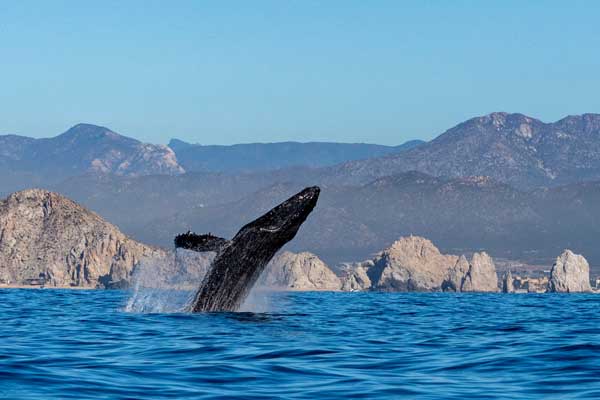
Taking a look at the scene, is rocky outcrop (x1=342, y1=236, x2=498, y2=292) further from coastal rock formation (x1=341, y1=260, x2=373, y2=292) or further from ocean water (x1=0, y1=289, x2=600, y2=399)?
ocean water (x1=0, y1=289, x2=600, y2=399)

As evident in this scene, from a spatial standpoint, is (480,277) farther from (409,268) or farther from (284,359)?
(284,359)

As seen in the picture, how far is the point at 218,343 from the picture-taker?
2250cm

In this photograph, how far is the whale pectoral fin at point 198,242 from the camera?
26.9 meters

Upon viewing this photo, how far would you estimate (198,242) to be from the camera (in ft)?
90.4

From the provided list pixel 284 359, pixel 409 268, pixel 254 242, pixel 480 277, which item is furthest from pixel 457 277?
pixel 284 359

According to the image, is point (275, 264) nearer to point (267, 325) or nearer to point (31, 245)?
point (31, 245)

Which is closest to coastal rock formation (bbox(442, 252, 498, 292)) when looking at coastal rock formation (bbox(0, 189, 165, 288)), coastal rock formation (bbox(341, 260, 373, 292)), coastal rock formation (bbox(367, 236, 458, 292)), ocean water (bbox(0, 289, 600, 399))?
coastal rock formation (bbox(367, 236, 458, 292))

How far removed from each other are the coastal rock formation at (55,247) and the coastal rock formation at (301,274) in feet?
91.8

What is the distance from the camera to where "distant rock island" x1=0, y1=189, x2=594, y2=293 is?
147 metres

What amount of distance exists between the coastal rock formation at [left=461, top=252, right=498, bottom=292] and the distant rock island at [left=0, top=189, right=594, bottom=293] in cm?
22

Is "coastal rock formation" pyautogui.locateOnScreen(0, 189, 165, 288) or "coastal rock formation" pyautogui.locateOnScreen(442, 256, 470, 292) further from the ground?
"coastal rock formation" pyautogui.locateOnScreen(0, 189, 165, 288)

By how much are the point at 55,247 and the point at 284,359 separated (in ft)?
446

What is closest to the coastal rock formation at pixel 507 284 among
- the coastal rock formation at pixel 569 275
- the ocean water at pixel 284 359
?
the coastal rock formation at pixel 569 275

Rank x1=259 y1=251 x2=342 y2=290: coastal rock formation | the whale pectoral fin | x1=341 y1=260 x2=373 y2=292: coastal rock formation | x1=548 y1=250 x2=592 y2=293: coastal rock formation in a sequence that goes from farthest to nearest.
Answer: x1=341 y1=260 x2=373 y2=292: coastal rock formation < x1=259 y1=251 x2=342 y2=290: coastal rock formation < x1=548 y1=250 x2=592 y2=293: coastal rock formation < the whale pectoral fin
